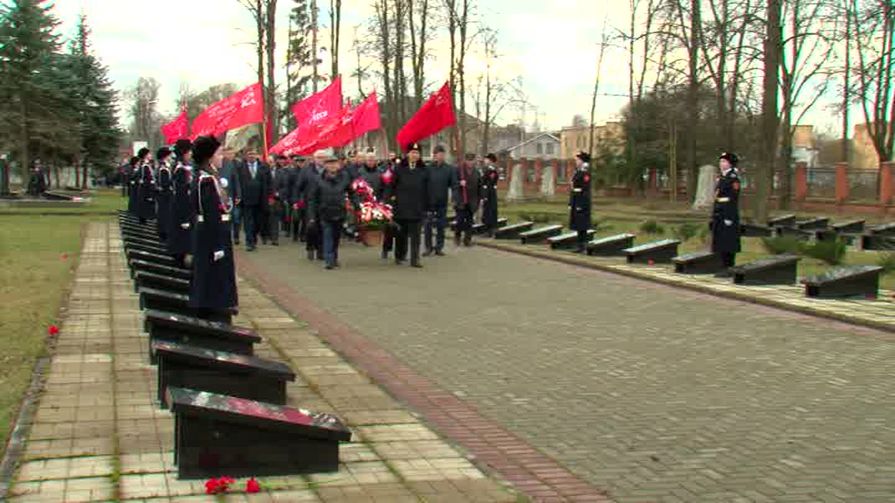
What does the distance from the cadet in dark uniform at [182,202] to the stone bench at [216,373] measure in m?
3.30

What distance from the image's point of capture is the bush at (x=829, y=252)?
58.6ft

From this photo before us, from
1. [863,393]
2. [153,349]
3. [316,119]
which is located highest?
[316,119]

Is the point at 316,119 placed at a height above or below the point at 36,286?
above

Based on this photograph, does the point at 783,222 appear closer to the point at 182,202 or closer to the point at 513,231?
the point at 513,231

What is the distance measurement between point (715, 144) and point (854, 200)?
9.73 m

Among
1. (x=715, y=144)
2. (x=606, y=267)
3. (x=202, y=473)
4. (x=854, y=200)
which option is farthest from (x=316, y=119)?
(x=715, y=144)

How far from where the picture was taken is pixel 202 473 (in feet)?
17.6

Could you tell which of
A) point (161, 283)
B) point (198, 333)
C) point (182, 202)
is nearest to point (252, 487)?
point (198, 333)

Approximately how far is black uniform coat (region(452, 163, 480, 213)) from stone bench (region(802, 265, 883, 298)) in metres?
9.60

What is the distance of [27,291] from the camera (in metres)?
13.1

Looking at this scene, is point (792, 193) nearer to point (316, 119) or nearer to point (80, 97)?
point (316, 119)

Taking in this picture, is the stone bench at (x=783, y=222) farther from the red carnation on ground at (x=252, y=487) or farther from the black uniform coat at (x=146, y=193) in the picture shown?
the red carnation on ground at (x=252, y=487)

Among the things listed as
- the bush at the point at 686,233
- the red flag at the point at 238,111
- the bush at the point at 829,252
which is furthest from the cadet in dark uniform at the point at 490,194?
the bush at the point at 829,252

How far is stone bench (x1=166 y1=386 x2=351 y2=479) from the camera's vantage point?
5332mm
